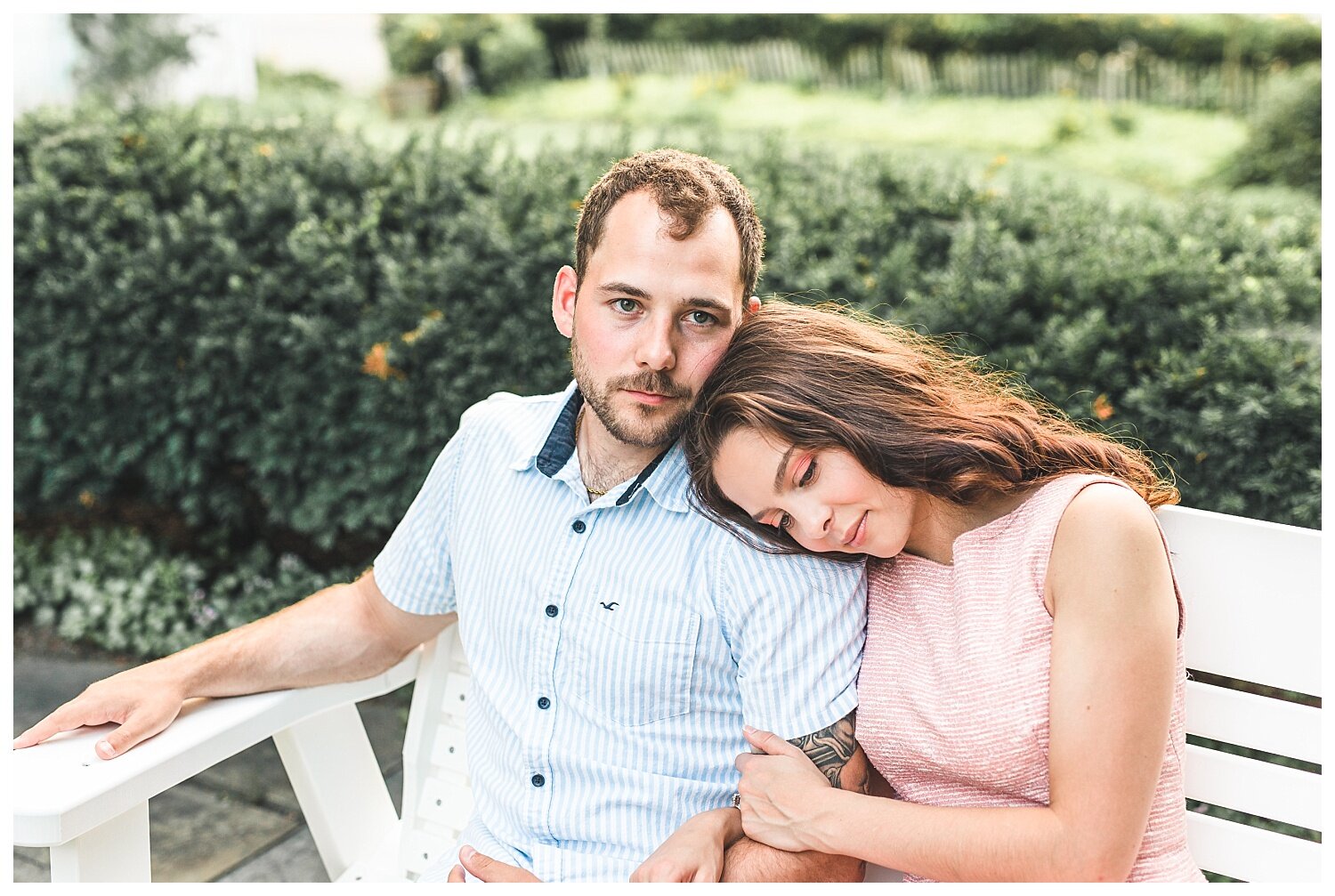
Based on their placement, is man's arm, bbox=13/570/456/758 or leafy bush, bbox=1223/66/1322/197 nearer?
man's arm, bbox=13/570/456/758

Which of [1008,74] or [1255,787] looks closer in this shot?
[1255,787]

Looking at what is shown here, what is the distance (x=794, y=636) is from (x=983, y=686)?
32cm

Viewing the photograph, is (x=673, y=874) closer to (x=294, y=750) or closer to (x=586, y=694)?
(x=586, y=694)

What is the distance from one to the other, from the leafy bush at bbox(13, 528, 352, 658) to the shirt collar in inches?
94.8

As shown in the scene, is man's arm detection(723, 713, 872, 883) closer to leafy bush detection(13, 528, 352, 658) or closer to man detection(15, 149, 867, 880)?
man detection(15, 149, 867, 880)

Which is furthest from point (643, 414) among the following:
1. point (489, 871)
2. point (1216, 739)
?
point (1216, 739)

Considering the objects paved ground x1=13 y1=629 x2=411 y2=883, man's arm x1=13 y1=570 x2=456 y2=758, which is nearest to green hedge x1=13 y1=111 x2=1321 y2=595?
paved ground x1=13 y1=629 x2=411 y2=883

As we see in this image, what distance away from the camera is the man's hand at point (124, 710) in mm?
2090

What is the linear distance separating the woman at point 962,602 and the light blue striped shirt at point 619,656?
0.08 metres

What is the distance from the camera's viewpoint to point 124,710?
215 cm

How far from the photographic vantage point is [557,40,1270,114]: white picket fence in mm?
13336

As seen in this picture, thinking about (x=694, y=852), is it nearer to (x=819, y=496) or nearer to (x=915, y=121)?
(x=819, y=496)

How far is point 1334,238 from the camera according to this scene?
6.57ft

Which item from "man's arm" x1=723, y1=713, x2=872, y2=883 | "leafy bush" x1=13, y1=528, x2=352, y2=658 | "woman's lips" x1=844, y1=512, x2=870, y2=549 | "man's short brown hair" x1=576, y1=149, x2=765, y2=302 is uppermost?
"man's short brown hair" x1=576, y1=149, x2=765, y2=302
